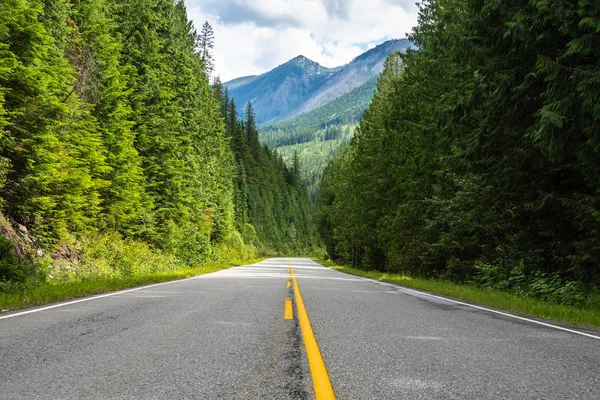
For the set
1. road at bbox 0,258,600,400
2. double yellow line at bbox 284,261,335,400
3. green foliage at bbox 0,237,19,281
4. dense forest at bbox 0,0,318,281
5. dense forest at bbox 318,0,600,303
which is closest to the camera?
double yellow line at bbox 284,261,335,400

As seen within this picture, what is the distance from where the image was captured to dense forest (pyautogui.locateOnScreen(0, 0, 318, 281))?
12805mm

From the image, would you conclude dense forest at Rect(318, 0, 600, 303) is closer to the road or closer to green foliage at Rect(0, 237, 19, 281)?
the road

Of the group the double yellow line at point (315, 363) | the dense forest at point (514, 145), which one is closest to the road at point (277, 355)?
the double yellow line at point (315, 363)

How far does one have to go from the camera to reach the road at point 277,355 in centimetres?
351

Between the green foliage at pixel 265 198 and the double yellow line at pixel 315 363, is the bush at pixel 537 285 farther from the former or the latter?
the green foliage at pixel 265 198

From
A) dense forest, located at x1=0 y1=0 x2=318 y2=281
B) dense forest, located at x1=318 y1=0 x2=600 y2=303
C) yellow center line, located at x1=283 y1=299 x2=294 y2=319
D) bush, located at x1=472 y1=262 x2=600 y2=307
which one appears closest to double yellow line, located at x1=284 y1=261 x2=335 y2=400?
yellow center line, located at x1=283 y1=299 x2=294 y2=319

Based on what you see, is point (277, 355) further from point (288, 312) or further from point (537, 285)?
point (537, 285)

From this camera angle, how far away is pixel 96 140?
18000 mm

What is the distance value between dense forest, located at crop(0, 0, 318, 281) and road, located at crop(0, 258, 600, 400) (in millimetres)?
6107

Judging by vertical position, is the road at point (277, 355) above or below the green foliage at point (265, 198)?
below

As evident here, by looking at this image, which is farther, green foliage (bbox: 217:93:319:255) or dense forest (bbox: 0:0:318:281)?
green foliage (bbox: 217:93:319:255)

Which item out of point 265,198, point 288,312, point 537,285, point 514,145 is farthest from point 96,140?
point 265,198

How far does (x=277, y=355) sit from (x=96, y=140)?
16040 mm

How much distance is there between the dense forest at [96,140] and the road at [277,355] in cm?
611
